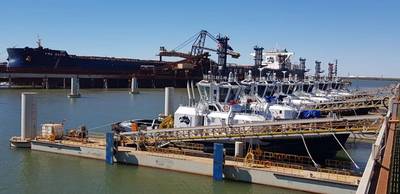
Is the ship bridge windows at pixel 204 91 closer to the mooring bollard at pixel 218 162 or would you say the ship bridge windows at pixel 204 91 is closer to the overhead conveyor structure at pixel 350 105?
the mooring bollard at pixel 218 162

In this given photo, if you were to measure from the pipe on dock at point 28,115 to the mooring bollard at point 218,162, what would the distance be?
13433mm

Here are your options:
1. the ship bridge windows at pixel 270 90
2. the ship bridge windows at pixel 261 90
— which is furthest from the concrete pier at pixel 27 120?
the ship bridge windows at pixel 270 90

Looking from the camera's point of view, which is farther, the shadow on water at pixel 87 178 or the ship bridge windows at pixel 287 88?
the ship bridge windows at pixel 287 88

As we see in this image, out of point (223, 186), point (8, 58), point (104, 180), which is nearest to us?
point (223, 186)

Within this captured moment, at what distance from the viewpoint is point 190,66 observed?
134500 millimetres

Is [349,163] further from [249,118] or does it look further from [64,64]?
[64,64]

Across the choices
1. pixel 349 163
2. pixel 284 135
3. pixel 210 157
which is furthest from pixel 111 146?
pixel 349 163

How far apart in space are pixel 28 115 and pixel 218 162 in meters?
13.6

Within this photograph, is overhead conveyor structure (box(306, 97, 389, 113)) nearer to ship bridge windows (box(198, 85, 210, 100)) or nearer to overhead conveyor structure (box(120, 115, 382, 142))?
ship bridge windows (box(198, 85, 210, 100))

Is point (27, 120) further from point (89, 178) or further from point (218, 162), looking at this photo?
point (218, 162)

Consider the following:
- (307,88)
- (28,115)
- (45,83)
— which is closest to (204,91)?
(28,115)

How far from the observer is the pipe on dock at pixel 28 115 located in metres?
29.1

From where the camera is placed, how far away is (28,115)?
29156 millimetres

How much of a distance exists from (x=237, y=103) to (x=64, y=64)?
332 ft
